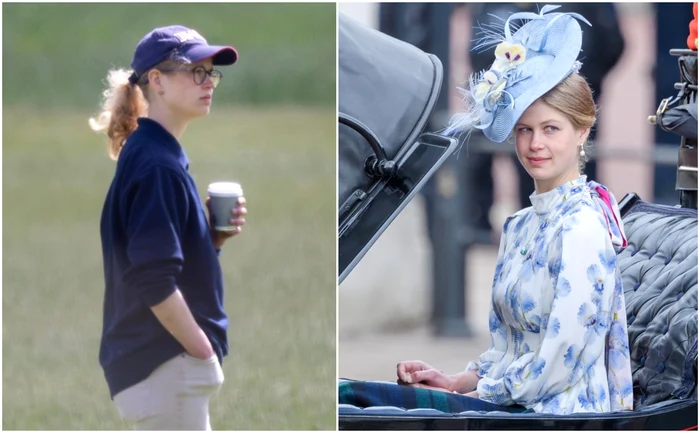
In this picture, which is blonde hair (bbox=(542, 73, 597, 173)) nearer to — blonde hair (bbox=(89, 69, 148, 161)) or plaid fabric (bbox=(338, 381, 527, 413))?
plaid fabric (bbox=(338, 381, 527, 413))

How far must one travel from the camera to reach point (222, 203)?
241cm

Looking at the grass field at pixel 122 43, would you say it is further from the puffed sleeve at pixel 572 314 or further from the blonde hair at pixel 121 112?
the puffed sleeve at pixel 572 314

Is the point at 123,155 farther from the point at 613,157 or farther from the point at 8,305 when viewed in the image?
the point at 613,157

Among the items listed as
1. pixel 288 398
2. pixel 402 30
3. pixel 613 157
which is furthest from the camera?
pixel 613 157

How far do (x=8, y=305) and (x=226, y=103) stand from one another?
52.9 inches

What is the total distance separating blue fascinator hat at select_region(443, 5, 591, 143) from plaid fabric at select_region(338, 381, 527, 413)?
53 cm

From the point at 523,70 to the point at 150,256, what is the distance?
0.83 m

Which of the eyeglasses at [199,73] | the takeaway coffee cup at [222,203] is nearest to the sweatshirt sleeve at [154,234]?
the takeaway coffee cup at [222,203]

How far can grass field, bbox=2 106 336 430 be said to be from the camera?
3.64 meters

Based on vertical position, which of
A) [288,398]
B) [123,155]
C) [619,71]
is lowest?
[288,398]

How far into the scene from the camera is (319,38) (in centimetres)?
678

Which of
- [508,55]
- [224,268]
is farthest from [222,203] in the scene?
[224,268]

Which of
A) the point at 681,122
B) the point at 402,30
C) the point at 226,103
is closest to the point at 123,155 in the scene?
the point at 681,122

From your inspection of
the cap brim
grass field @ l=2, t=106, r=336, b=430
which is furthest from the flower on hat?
grass field @ l=2, t=106, r=336, b=430
